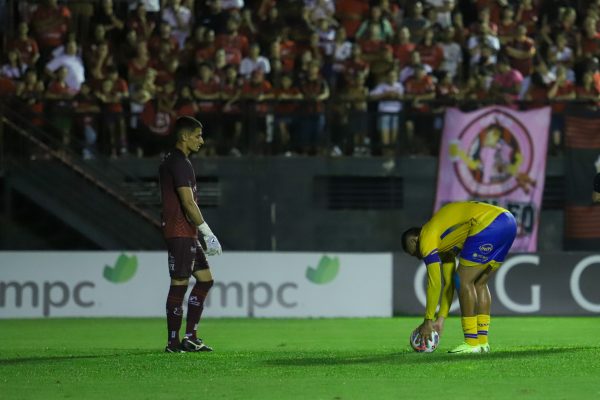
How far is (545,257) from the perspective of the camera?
1984 centimetres

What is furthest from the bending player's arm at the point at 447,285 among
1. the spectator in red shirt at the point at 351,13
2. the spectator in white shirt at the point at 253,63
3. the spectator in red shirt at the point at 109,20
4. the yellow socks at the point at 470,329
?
the spectator in red shirt at the point at 109,20

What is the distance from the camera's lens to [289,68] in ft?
74.2

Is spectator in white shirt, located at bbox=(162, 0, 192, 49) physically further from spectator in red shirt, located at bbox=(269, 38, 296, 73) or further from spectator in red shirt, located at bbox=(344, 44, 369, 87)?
spectator in red shirt, located at bbox=(344, 44, 369, 87)

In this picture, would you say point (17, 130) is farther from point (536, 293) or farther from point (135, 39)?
point (536, 293)

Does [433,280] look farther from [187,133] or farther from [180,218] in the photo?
[187,133]

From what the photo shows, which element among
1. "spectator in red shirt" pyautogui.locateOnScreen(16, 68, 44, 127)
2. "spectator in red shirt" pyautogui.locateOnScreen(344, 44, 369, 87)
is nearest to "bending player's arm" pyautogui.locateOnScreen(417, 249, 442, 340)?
"spectator in red shirt" pyautogui.locateOnScreen(344, 44, 369, 87)

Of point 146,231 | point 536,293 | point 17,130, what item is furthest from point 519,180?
point 17,130

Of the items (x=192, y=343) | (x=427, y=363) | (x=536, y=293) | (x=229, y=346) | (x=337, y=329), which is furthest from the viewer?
(x=536, y=293)

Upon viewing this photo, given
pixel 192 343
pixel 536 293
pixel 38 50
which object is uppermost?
pixel 38 50

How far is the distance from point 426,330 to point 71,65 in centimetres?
1173

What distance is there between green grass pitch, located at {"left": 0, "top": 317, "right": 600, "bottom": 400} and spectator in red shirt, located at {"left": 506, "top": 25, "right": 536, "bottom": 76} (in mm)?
7549

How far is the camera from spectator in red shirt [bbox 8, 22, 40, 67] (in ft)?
74.1

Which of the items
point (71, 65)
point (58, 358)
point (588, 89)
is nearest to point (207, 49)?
point (71, 65)

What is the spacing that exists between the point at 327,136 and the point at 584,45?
5.39 metres
